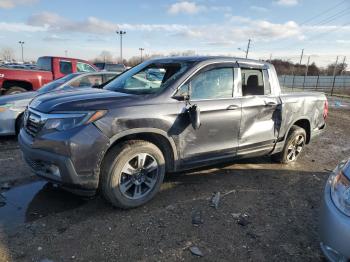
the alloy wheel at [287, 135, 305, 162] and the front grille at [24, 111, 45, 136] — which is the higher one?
the front grille at [24, 111, 45, 136]

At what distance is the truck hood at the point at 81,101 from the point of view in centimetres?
348

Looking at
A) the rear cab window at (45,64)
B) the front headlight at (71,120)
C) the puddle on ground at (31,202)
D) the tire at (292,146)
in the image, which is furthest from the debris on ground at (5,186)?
the rear cab window at (45,64)

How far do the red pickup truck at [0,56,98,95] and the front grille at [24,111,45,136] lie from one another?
18.8 feet

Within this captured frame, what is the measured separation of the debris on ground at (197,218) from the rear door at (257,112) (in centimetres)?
128

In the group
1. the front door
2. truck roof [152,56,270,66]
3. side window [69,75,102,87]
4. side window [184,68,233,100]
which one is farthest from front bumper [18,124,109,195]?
side window [69,75,102,87]

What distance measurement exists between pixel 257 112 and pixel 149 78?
1.67 m

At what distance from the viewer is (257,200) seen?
432 cm

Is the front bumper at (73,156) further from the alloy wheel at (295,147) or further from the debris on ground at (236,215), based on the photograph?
the alloy wheel at (295,147)

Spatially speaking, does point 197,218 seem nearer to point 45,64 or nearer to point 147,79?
point 147,79

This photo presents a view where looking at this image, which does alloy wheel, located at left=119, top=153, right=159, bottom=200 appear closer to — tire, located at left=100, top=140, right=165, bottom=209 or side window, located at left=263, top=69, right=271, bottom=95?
tire, located at left=100, top=140, right=165, bottom=209

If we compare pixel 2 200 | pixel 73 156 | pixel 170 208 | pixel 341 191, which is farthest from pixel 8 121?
pixel 341 191

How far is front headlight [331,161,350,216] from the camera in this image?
241 centimetres

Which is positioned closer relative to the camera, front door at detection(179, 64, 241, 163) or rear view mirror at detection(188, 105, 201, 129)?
rear view mirror at detection(188, 105, 201, 129)

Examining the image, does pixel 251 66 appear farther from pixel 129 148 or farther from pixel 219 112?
pixel 129 148
